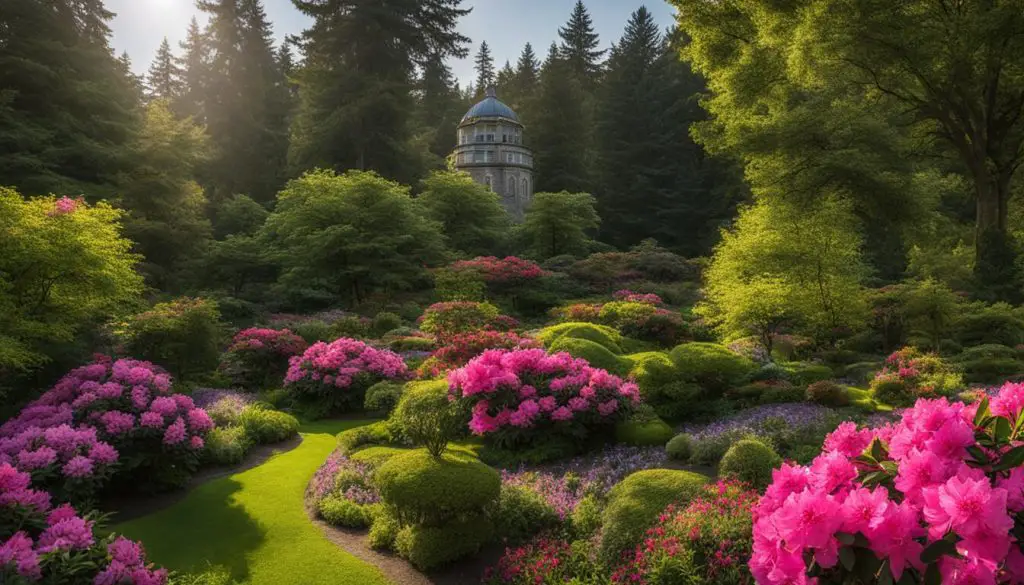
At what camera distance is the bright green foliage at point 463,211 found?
31656 mm

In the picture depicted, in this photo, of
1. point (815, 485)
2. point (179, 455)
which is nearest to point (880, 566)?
point (815, 485)

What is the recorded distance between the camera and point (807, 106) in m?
20.0

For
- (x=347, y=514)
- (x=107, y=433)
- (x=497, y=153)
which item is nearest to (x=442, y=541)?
(x=347, y=514)

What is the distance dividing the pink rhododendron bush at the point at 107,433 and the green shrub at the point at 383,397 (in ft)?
11.9

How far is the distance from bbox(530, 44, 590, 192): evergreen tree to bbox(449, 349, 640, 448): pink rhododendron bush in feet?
130

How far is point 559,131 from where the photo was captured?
48.3 meters

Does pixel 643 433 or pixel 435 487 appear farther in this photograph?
pixel 643 433

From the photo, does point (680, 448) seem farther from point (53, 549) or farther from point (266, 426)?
point (266, 426)

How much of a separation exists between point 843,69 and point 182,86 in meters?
46.1

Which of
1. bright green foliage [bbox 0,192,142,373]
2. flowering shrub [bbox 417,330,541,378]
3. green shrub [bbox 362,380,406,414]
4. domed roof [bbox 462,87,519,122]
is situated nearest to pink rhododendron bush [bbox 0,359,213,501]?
bright green foliage [bbox 0,192,142,373]

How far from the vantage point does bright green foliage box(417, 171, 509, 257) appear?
31.7m

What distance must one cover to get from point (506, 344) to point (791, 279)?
24.4 ft

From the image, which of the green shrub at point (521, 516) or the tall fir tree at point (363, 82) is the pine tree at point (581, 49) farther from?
the green shrub at point (521, 516)

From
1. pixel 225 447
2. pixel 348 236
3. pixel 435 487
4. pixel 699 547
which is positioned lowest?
pixel 225 447
